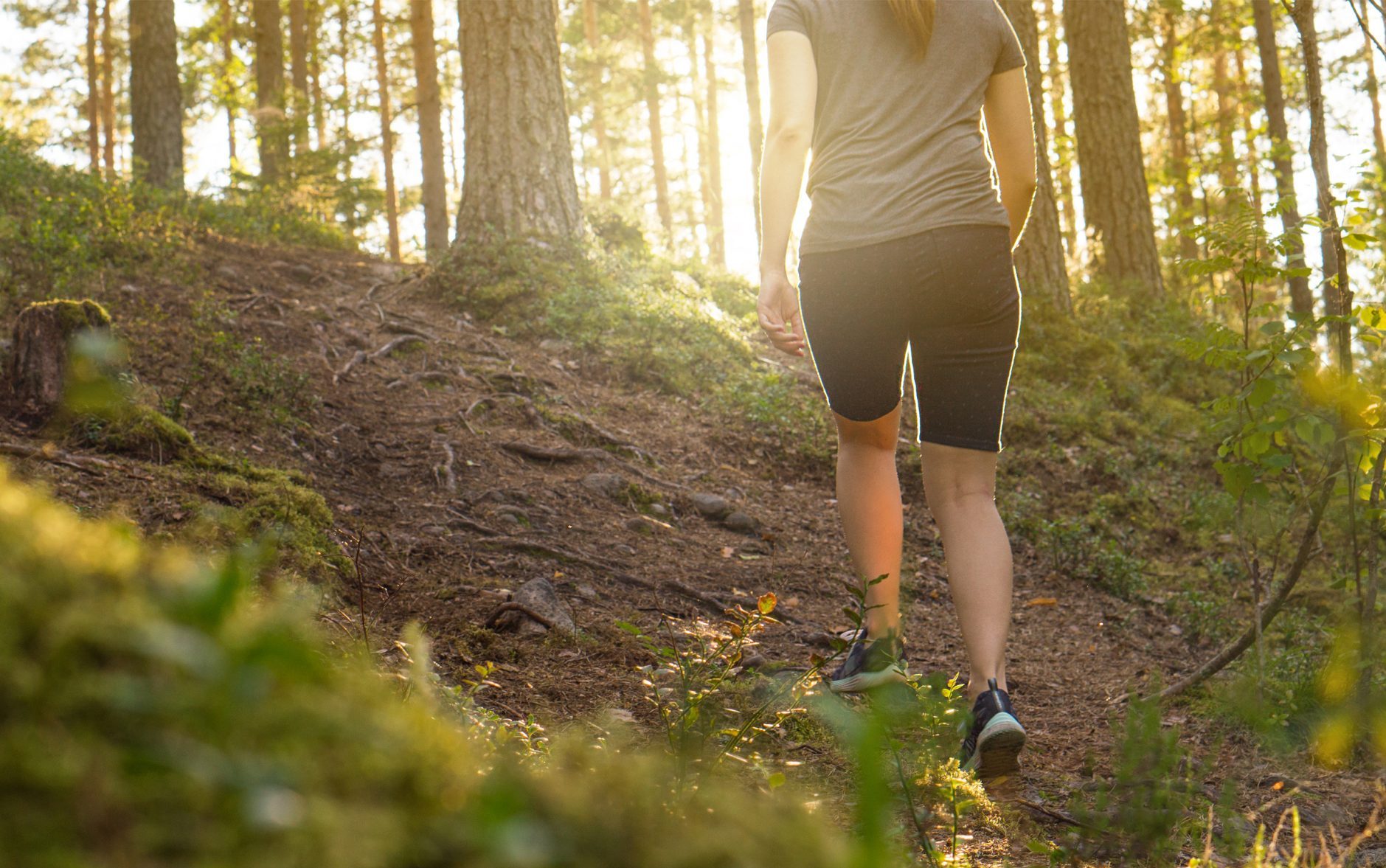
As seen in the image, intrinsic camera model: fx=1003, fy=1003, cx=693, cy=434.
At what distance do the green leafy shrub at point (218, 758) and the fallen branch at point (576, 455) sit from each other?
467 cm

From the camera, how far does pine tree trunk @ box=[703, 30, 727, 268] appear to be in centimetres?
2975

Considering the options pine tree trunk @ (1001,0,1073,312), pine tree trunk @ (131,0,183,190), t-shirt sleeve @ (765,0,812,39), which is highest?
pine tree trunk @ (131,0,183,190)

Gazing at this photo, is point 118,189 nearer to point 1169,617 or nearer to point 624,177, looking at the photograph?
point 1169,617

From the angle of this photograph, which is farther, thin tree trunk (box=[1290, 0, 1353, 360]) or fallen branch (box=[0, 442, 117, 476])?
fallen branch (box=[0, 442, 117, 476])

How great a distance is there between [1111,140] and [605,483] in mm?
8613

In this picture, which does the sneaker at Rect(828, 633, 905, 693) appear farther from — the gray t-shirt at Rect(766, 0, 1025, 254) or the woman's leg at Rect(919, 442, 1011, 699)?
the gray t-shirt at Rect(766, 0, 1025, 254)

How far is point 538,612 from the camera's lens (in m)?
3.40

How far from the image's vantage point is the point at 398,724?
0.61 m

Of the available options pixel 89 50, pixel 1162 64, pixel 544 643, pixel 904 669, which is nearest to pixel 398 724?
pixel 904 669

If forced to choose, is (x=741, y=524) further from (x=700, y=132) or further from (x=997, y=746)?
(x=700, y=132)

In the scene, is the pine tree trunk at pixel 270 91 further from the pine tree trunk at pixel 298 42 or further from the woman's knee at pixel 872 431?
the woman's knee at pixel 872 431

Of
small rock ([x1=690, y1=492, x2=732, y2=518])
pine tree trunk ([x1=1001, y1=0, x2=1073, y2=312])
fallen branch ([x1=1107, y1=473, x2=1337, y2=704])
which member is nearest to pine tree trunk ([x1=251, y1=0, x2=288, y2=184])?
pine tree trunk ([x1=1001, y1=0, x2=1073, y2=312])

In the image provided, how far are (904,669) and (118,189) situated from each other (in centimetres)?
822

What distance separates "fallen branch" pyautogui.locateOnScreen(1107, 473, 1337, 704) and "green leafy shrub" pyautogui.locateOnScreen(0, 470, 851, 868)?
8.98 ft
